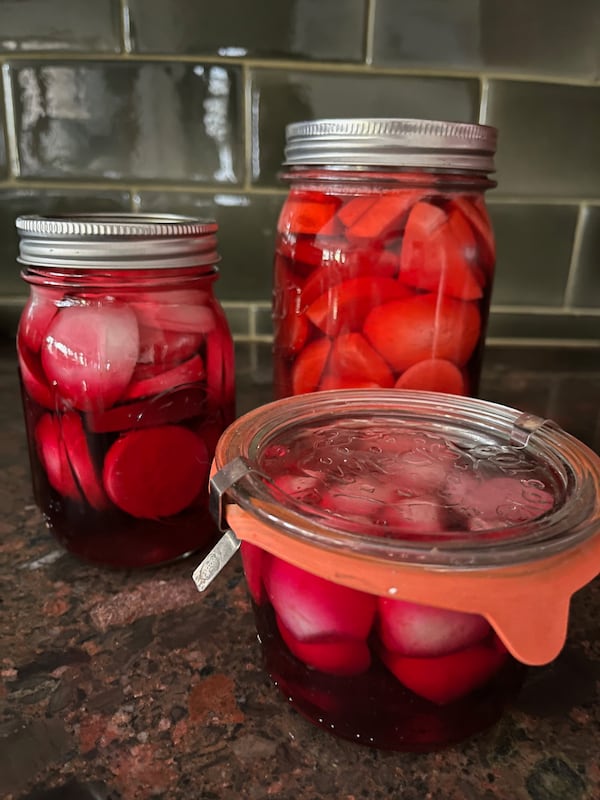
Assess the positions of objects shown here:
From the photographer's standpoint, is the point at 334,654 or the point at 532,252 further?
the point at 532,252

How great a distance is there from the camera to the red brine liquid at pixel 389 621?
29 centimetres

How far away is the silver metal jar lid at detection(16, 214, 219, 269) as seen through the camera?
15.2 inches

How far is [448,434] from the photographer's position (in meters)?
0.40

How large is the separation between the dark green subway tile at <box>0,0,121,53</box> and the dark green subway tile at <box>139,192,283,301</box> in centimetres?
17

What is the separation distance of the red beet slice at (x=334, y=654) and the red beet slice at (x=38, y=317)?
9.4 inches

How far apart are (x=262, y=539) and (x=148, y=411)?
165mm

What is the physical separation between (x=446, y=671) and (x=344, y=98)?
676 mm

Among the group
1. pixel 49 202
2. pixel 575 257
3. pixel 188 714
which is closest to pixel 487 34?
pixel 575 257

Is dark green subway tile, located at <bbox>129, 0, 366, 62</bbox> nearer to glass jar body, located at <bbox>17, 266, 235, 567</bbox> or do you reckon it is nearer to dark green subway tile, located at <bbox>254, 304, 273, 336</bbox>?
dark green subway tile, located at <bbox>254, 304, 273, 336</bbox>

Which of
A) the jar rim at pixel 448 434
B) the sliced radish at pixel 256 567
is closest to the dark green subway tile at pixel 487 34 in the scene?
the jar rim at pixel 448 434

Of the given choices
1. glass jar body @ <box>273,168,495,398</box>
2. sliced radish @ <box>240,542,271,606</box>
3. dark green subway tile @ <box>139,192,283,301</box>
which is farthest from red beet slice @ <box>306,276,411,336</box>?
dark green subway tile @ <box>139,192,283,301</box>

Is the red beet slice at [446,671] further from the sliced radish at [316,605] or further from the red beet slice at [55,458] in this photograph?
the red beet slice at [55,458]

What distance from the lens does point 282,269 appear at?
53 cm

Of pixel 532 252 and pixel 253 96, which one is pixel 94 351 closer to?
pixel 253 96
